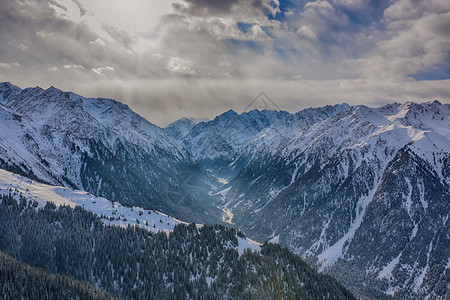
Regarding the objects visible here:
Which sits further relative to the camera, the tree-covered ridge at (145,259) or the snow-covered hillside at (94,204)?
the snow-covered hillside at (94,204)

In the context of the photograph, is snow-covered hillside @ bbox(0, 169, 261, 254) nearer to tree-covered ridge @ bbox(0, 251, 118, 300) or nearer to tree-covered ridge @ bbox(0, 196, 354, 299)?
tree-covered ridge @ bbox(0, 196, 354, 299)

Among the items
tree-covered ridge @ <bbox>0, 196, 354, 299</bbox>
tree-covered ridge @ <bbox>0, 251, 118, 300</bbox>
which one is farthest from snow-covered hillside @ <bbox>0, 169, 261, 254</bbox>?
tree-covered ridge @ <bbox>0, 251, 118, 300</bbox>

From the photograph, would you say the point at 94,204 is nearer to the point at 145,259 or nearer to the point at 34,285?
the point at 145,259

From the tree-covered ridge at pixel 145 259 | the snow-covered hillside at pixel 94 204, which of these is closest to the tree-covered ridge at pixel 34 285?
the tree-covered ridge at pixel 145 259

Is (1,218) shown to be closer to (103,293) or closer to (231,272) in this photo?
(103,293)

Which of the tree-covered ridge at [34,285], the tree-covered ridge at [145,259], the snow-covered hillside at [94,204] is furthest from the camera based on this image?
the snow-covered hillside at [94,204]

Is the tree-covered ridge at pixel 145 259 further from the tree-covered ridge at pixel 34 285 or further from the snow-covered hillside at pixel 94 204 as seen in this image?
the tree-covered ridge at pixel 34 285

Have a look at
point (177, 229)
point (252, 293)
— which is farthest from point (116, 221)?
point (252, 293)
